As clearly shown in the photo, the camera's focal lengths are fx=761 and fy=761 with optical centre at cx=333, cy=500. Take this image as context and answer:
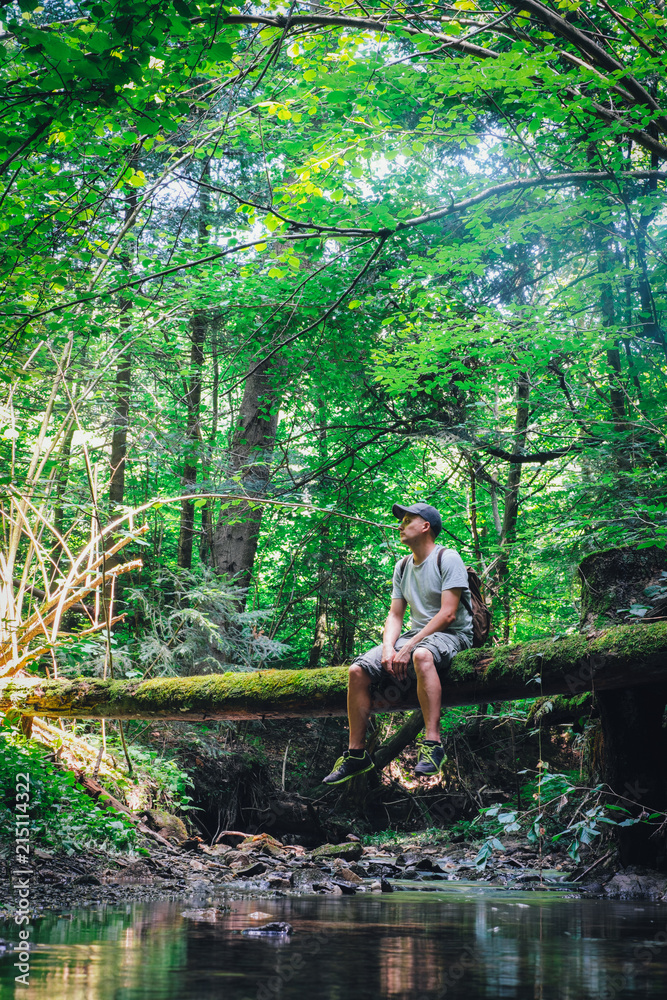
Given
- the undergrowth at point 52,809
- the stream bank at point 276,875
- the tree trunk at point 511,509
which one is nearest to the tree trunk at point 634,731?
the stream bank at point 276,875

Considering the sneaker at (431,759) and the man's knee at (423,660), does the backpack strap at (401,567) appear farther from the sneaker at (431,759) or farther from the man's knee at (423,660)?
the sneaker at (431,759)

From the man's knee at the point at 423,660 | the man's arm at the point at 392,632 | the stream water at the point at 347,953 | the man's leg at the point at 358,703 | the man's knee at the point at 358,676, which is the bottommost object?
the stream water at the point at 347,953

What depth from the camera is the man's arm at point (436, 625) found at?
584 centimetres

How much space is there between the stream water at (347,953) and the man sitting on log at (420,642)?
108 cm

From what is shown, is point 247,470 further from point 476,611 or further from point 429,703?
point 429,703

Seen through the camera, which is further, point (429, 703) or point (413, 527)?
point (413, 527)

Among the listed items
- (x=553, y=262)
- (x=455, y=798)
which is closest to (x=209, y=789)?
(x=455, y=798)

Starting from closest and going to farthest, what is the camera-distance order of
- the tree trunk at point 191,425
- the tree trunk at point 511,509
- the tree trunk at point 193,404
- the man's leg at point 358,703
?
the man's leg at point 358,703 < the tree trunk at point 511,509 < the tree trunk at point 193,404 < the tree trunk at point 191,425

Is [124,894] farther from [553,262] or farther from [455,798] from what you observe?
[553,262]

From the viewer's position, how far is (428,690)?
5605 mm

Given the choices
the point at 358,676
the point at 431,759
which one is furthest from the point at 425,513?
the point at 431,759

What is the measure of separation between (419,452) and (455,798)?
611 cm

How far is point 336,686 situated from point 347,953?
2950mm

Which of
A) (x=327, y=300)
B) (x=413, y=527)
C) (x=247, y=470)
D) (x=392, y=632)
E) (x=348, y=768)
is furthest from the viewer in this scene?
(x=247, y=470)
